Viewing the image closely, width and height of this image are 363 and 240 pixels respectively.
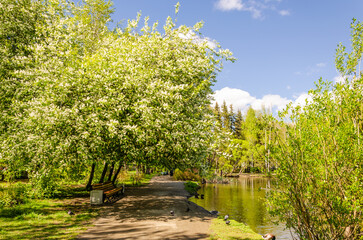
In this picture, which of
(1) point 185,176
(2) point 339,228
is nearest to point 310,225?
(2) point 339,228

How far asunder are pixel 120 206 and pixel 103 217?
105 inches

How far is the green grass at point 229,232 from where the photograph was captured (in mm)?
9902

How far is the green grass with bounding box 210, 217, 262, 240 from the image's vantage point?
990 centimetres

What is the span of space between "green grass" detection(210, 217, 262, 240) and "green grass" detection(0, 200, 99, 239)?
547cm

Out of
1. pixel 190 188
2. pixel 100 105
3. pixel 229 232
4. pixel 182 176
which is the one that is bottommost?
pixel 190 188

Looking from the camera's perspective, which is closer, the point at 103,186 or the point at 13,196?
the point at 13,196

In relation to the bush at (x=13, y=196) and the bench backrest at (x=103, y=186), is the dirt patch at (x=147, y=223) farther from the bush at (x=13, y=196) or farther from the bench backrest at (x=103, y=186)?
the bush at (x=13, y=196)

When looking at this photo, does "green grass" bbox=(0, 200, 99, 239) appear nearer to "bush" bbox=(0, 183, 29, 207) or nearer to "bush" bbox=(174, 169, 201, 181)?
"bush" bbox=(0, 183, 29, 207)

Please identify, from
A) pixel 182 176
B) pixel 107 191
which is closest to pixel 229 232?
pixel 107 191

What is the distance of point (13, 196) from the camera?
13.4 metres

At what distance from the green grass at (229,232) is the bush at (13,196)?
33.4 ft

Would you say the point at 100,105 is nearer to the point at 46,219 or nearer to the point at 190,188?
the point at 46,219

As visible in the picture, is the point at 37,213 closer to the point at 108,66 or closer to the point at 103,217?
the point at 103,217

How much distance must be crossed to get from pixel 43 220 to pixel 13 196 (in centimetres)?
399
